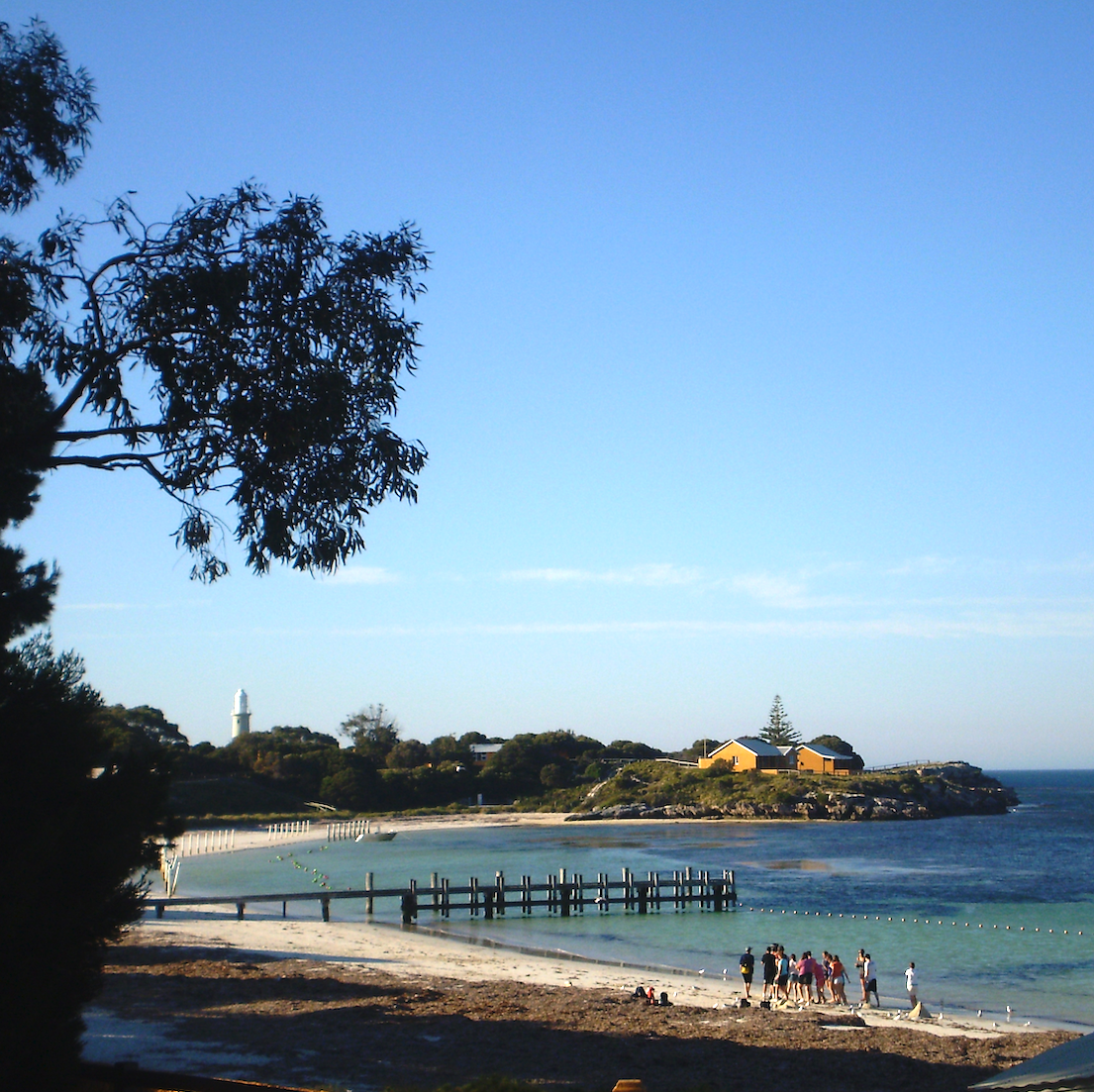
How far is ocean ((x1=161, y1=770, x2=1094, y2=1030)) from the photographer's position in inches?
1176

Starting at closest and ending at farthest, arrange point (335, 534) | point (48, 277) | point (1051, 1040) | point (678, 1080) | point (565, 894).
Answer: point (48, 277) < point (335, 534) < point (678, 1080) < point (1051, 1040) < point (565, 894)

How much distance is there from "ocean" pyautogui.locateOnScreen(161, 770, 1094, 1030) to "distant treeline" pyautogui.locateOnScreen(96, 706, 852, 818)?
63.3 feet

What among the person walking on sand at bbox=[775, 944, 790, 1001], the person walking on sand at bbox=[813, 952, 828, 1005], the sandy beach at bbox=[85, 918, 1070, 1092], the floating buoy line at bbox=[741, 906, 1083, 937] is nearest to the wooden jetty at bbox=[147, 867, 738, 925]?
the floating buoy line at bbox=[741, 906, 1083, 937]

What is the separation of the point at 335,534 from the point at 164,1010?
1096 centimetres

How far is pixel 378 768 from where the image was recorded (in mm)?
117812

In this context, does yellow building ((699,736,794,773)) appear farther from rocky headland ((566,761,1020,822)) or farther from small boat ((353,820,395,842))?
small boat ((353,820,395,842))

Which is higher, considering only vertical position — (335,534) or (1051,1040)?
(335,534)

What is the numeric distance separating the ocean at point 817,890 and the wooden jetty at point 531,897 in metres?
0.77

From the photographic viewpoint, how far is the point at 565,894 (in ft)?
133

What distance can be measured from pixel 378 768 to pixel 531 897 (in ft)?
261

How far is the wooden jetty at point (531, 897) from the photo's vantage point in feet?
122

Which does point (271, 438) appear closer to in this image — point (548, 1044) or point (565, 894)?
point (548, 1044)

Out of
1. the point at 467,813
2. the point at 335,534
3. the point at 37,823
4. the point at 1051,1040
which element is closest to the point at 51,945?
the point at 37,823

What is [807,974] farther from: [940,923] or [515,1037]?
[940,923]
